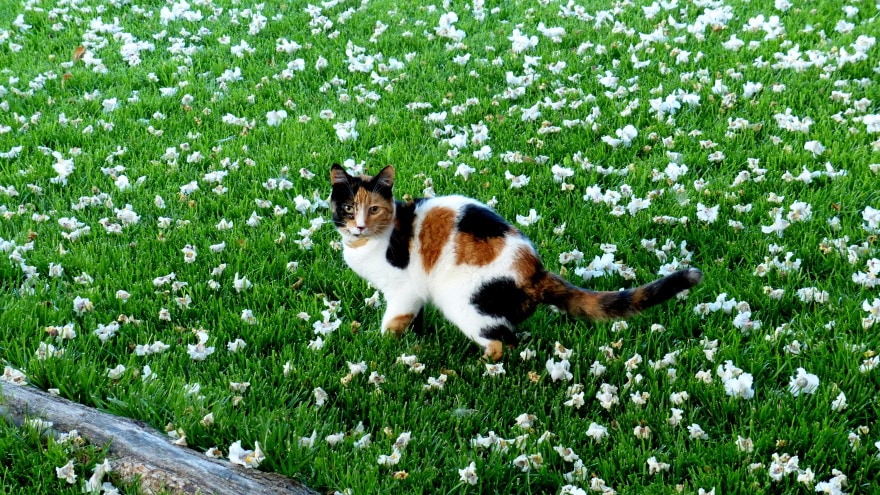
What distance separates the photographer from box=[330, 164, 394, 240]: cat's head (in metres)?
4.33

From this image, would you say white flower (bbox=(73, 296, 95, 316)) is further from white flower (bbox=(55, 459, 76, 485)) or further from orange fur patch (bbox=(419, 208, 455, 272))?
orange fur patch (bbox=(419, 208, 455, 272))

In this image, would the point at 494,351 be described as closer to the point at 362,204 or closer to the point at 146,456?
the point at 362,204

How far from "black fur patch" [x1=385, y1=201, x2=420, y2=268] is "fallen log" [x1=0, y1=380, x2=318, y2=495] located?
1299 mm

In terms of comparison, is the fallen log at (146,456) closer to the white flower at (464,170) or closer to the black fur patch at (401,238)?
the black fur patch at (401,238)

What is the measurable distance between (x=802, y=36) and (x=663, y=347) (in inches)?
190

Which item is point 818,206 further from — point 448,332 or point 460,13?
point 460,13

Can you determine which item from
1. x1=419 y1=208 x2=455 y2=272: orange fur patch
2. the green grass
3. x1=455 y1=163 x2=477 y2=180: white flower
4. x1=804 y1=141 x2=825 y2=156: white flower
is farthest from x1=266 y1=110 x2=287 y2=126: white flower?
x1=804 y1=141 x2=825 y2=156: white flower

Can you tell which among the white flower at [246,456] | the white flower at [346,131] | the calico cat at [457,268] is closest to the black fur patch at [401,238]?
the calico cat at [457,268]

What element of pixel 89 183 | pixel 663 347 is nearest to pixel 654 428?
pixel 663 347

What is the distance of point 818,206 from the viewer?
538 cm

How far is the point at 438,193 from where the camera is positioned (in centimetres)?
583

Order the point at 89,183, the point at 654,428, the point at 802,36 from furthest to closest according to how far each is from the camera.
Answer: the point at 802,36 < the point at 89,183 < the point at 654,428

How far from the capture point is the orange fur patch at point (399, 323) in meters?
4.37

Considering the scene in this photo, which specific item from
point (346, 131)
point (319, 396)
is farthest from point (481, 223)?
point (346, 131)
